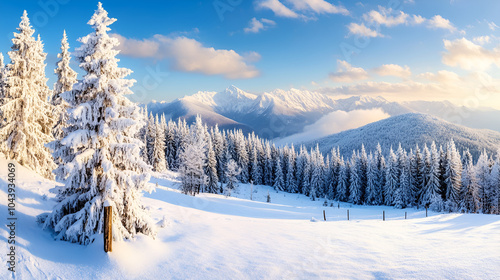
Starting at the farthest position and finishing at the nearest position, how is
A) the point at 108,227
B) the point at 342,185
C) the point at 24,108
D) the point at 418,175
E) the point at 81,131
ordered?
1. the point at 342,185
2. the point at 418,175
3. the point at 24,108
4. the point at 81,131
5. the point at 108,227

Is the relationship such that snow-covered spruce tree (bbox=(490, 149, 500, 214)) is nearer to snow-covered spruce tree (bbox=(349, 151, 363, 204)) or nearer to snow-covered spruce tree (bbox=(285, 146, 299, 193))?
snow-covered spruce tree (bbox=(349, 151, 363, 204))

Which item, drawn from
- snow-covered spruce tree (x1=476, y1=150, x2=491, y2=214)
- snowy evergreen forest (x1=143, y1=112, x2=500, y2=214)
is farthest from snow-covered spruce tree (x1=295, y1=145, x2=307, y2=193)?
snow-covered spruce tree (x1=476, y1=150, x2=491, y2=214)

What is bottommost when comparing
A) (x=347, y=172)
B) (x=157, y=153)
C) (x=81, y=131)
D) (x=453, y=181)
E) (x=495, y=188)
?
(x=495, y=188)

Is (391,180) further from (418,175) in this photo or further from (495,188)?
(495,188)

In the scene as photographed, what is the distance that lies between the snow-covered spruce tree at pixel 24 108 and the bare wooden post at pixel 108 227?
11.5m

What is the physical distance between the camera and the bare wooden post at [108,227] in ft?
33.1

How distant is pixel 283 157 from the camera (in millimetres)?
92938

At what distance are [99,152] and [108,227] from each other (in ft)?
11.0

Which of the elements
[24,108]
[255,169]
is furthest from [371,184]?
[24,108]

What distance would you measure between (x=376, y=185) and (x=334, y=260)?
65195 millimetres

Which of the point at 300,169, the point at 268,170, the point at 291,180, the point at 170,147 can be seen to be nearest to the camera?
the point at 170,147

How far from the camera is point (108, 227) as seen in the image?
10.2 meters

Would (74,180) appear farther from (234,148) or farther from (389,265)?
(234,148)

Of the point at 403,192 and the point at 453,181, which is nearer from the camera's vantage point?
the point at 453,181
